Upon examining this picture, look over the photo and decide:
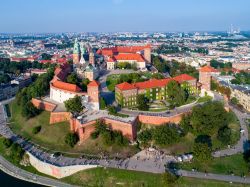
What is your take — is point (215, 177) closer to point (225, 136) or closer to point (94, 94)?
point (225, 136)

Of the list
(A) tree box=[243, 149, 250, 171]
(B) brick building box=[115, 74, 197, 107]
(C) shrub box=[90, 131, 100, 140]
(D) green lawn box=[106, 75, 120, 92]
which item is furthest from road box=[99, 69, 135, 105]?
(A) tree box=[243, 149, 250, 171]

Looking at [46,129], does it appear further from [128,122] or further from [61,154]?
[128,122]

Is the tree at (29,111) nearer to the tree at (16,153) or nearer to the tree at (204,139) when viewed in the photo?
the tree at (16,153)

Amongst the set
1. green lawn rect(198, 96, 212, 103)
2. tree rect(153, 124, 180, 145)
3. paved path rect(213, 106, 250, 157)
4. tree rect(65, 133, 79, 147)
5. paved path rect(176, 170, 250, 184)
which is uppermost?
green lawn rect(198, 96, 212, 103)

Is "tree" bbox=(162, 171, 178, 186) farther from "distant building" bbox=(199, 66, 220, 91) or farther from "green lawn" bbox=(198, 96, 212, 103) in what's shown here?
"distant building" bbox=(199, 66, 220, 91)

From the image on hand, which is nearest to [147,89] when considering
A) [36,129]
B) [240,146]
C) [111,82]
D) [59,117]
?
[111,82]

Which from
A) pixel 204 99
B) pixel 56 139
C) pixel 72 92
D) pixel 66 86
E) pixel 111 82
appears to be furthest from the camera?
pixel 111 82
